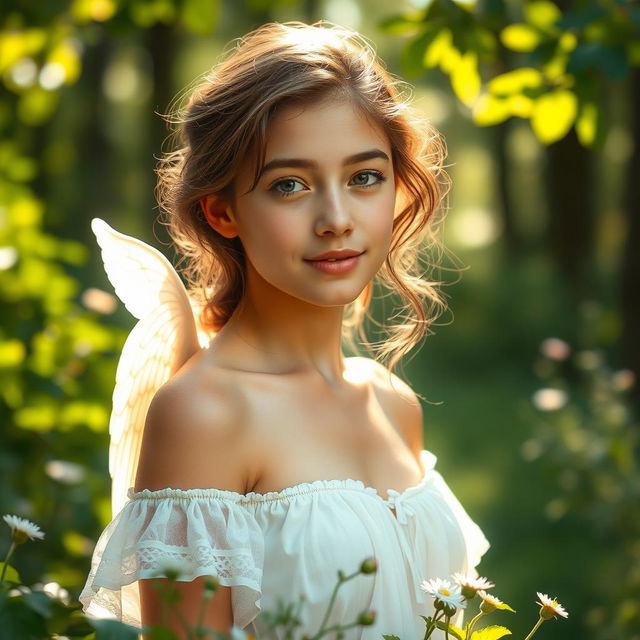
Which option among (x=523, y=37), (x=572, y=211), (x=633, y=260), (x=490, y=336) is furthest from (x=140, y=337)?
(x=490, y=336)

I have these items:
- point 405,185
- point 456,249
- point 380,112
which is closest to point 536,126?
point 405,185

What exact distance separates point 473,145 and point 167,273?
19566 millimetres

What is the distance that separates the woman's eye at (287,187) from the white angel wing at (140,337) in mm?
353

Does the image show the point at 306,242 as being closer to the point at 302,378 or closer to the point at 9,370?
the point at 302,378

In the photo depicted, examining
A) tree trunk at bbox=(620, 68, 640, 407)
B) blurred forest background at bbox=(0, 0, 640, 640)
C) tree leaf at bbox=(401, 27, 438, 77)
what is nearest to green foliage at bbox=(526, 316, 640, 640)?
blurred forest background at bbox=(0, 0, 640, 640)

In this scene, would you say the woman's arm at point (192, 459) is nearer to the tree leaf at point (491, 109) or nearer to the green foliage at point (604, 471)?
the tree leaf at point (491, 109)

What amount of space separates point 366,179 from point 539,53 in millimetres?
1132

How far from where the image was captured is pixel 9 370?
3.66m

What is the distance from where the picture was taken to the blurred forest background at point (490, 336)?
9.58ft

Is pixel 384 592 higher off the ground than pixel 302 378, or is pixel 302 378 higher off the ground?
pixel 302 378

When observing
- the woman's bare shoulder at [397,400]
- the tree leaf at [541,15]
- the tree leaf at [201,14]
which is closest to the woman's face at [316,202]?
the woman's bare shoulder at [397,400]

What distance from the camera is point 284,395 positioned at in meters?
1.99

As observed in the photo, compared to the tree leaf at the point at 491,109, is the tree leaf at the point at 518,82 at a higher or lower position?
higher

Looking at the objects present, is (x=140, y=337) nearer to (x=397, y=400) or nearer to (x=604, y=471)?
(x=397, y=400)
